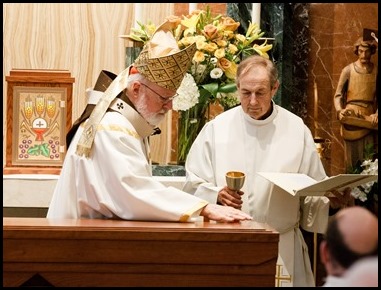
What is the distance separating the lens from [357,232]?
1874mm

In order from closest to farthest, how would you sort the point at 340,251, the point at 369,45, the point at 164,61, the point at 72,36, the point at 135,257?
1. the point at 340,251
2. the point at 135,257
3. the point at 164,61
4. the point at 369,45
5. the point at 72,36

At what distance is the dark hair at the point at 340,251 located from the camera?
1868mm

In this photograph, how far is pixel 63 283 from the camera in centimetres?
327

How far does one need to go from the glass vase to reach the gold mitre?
1.50m

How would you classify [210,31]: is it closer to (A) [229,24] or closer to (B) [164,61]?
(A) [229,24]

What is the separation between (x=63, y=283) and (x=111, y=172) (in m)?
0.73

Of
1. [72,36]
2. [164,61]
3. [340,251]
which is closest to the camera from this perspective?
[340,251]

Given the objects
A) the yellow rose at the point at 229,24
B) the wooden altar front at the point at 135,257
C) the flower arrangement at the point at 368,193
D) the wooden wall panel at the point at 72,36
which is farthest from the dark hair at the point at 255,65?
the wooden wall panel at the point at 72,36

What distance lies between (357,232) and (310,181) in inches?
105

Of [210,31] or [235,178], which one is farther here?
[210,31]

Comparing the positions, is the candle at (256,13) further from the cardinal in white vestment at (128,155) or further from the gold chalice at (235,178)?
the gold chalice at (235,178)

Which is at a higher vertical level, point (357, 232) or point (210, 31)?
point (210, 31)

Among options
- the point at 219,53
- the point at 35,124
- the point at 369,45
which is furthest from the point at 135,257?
the point at 369,45

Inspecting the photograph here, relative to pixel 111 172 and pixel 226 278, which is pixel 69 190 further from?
pixel 226 278
